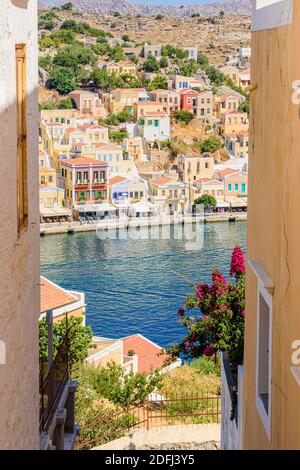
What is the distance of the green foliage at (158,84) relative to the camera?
42.8 metres

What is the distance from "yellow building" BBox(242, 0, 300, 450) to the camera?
4.08 ft

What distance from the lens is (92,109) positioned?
1519 inches

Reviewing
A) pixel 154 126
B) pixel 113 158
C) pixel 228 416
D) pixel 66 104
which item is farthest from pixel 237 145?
pixel 228 416

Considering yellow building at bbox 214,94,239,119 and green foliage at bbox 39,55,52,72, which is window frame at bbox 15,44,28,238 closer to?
yellow building at bbox 214,94,239,119

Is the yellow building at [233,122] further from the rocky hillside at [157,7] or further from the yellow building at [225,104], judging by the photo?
Result: the rocky hillside at [157,7]

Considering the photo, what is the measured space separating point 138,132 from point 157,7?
1714 inches

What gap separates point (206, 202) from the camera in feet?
104

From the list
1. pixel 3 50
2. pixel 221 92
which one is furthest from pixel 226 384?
pixel 221 92

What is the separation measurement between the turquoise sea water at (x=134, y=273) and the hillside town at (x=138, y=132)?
2051 mm

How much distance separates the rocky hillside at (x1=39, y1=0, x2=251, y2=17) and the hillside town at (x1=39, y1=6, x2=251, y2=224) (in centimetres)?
2273

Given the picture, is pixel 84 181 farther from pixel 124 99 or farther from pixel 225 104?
pixel 225 104

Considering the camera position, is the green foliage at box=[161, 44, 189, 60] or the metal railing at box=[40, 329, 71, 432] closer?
the metal railing at box=[40, 329, 71, 432]

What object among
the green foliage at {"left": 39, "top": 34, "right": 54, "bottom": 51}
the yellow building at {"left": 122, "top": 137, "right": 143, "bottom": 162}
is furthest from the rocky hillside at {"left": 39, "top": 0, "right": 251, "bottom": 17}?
the yellow building at {"left": 122, "top": 137, "right": 143, "bottom": 162}

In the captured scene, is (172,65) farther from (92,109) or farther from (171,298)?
(171,298)
